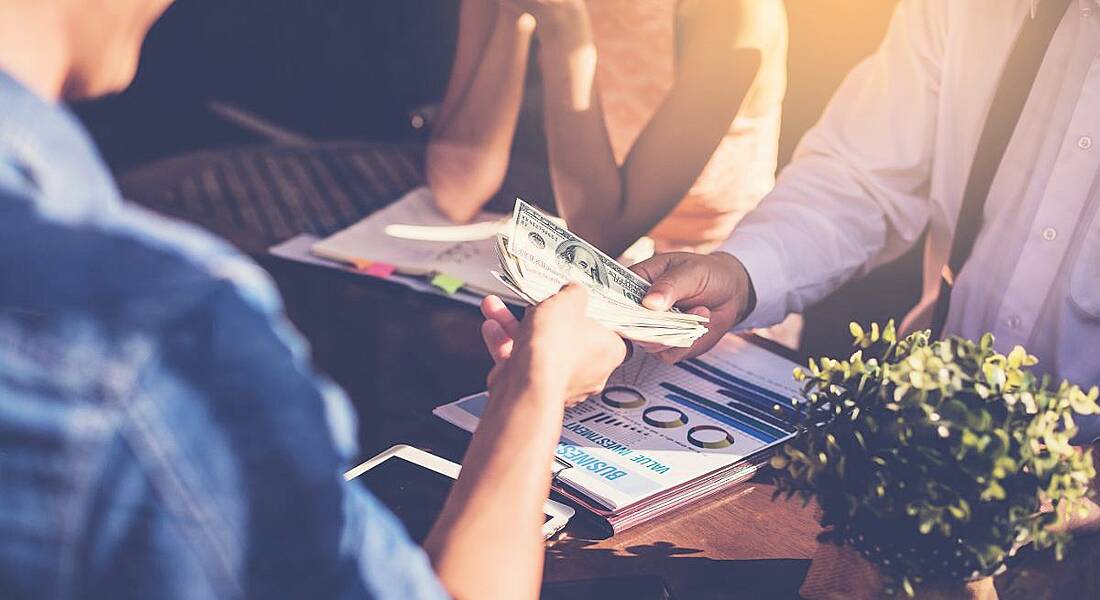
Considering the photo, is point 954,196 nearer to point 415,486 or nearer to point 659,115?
point 659,115

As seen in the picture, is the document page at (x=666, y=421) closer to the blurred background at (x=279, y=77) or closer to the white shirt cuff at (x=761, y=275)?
the white shirt cuff at (x=761, y=275)

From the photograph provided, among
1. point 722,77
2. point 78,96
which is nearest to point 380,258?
point 722,77

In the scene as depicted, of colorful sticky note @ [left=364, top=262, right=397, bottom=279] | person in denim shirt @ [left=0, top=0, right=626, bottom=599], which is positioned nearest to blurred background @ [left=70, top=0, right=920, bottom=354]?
colorful sticky note @ [left=364, top=262, right=397, bottom=279]

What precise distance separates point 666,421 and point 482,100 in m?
1.14

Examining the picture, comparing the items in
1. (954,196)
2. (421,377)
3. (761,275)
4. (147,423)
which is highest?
(147,423)

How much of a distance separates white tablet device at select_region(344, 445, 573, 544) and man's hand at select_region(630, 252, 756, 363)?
0.29 meters

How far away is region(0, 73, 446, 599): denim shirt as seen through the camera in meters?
0.41

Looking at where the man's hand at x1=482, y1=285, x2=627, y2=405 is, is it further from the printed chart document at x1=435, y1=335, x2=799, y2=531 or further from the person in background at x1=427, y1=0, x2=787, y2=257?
the person in background at x1=427, y1=0, x2=787, y2=257

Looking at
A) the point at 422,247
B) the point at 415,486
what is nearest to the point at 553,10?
the point at 422,247

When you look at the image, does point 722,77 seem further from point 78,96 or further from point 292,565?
point 292,565

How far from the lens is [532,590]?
622 millimetres

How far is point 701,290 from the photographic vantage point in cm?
121

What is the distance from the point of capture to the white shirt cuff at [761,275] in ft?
4.31

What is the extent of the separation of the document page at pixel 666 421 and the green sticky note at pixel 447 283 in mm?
346
